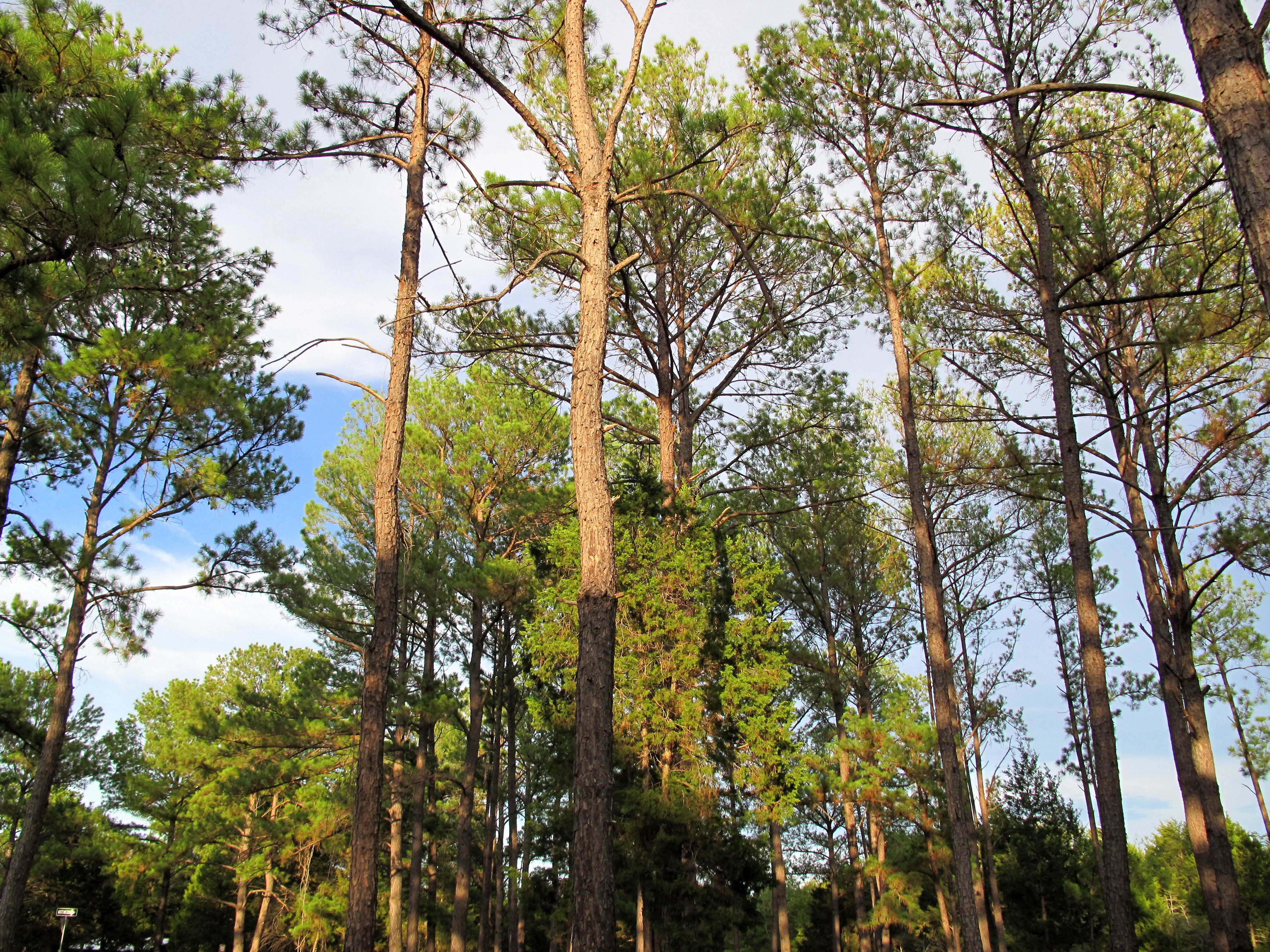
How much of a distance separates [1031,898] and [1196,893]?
3954 mm

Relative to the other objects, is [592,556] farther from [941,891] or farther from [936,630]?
[941,891]

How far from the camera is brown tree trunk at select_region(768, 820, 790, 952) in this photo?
41.2ft

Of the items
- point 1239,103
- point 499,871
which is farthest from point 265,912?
point 1239,103

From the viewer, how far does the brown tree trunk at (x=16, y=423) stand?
→ 7.10 m

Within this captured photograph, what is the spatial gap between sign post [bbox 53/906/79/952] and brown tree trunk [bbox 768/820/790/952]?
13.2m

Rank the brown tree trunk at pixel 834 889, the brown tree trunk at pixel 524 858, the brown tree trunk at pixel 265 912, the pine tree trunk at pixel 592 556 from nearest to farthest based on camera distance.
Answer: the pine tree trunk at pixel 592 556 < the brown tree trunk at pixel 524 858 < the brown tree trunk at pixel 265 912 < the brown tree trunk at pixel 834 889

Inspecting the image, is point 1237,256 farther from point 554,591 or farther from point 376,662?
point 376,662

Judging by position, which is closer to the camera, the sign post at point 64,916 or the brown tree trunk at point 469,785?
the brown tree trunk at point 469,785

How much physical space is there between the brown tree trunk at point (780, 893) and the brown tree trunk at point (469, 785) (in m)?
5.13

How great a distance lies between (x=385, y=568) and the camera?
23.2 ft

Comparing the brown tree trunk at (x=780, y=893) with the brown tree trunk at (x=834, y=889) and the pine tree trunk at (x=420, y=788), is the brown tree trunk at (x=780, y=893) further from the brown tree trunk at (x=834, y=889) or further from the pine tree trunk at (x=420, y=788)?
the brown tree trunk at (x=834, y=889)

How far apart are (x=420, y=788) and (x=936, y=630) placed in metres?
10.4

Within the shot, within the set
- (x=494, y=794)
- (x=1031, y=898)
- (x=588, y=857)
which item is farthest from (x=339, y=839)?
(x=1031, y=898)

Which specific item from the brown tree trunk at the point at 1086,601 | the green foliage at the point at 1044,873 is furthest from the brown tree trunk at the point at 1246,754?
the brown tree trunk at the point at 1086,601
